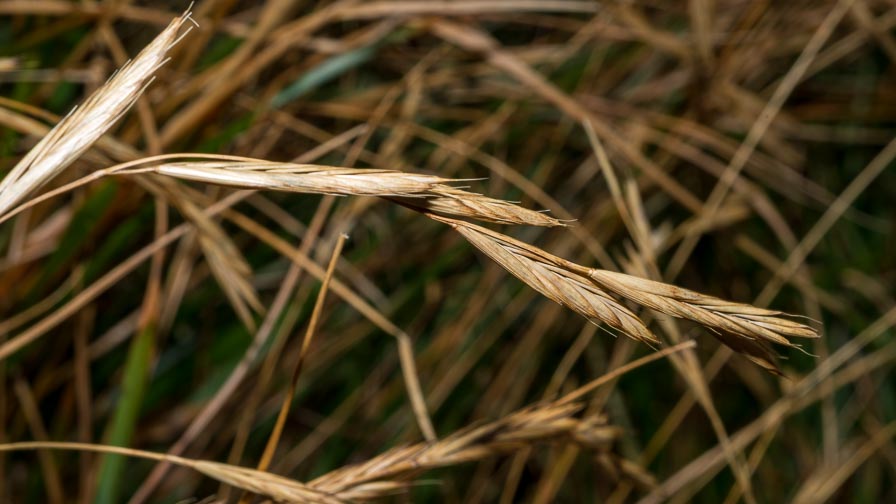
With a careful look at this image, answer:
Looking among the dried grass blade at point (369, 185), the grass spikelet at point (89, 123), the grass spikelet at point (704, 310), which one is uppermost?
the grass spikelet at point (89, 123)

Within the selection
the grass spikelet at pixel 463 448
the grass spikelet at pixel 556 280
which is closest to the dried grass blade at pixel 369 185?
the grass spikelet at pixel 556 280

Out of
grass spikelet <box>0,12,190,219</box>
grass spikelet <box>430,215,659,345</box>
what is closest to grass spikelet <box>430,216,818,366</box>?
grass spikelet <box>430,215,659,345</box>

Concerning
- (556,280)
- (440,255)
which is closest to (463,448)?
(556,280)

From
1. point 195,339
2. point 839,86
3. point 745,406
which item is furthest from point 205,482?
point 839,86

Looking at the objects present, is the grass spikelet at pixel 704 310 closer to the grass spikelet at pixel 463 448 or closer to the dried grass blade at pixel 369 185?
the dried grass blade at pixel 369 185

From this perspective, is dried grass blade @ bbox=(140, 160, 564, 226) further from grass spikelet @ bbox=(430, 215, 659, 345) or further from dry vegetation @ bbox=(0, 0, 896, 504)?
dry vegetation @ bbox=(0, 0, 896, 504)
